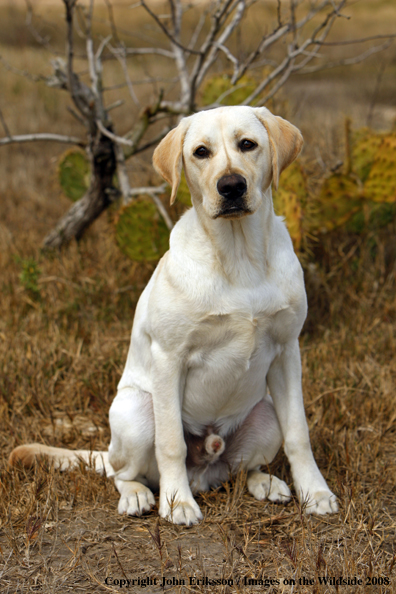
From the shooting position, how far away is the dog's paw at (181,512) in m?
2.32

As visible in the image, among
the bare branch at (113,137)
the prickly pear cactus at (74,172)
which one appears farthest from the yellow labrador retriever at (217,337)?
the prickly pear cactus at (74,172)

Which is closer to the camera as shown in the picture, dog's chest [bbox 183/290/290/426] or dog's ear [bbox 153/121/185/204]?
dog's chest [bbox 183/290/290/426]

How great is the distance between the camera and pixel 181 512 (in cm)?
233

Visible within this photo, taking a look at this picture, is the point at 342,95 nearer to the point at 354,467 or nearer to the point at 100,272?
the point at 100,272

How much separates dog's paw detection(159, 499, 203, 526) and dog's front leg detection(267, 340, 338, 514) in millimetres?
446

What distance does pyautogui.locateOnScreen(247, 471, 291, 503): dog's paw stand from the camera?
8.32 ft

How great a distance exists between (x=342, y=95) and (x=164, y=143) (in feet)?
39.7

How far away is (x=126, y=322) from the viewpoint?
4.25 meters

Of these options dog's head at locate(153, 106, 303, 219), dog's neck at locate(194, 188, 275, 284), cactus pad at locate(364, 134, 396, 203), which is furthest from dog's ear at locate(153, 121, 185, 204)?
Result: cactus pad at locate(364, 134, 396, 203)

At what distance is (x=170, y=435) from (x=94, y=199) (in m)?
3.10

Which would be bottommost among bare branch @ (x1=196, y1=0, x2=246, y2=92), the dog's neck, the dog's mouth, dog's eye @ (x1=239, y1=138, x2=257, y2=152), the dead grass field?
the dead grass field

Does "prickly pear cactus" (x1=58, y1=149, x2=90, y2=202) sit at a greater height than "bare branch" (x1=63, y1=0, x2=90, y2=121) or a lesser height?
lesser

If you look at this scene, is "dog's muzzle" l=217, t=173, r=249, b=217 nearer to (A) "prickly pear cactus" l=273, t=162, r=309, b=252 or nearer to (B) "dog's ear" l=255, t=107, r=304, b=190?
(B) "dog's ear" l=255, t=107, r=304, b=190

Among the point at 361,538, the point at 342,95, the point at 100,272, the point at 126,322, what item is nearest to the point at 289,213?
the point at 126,322
